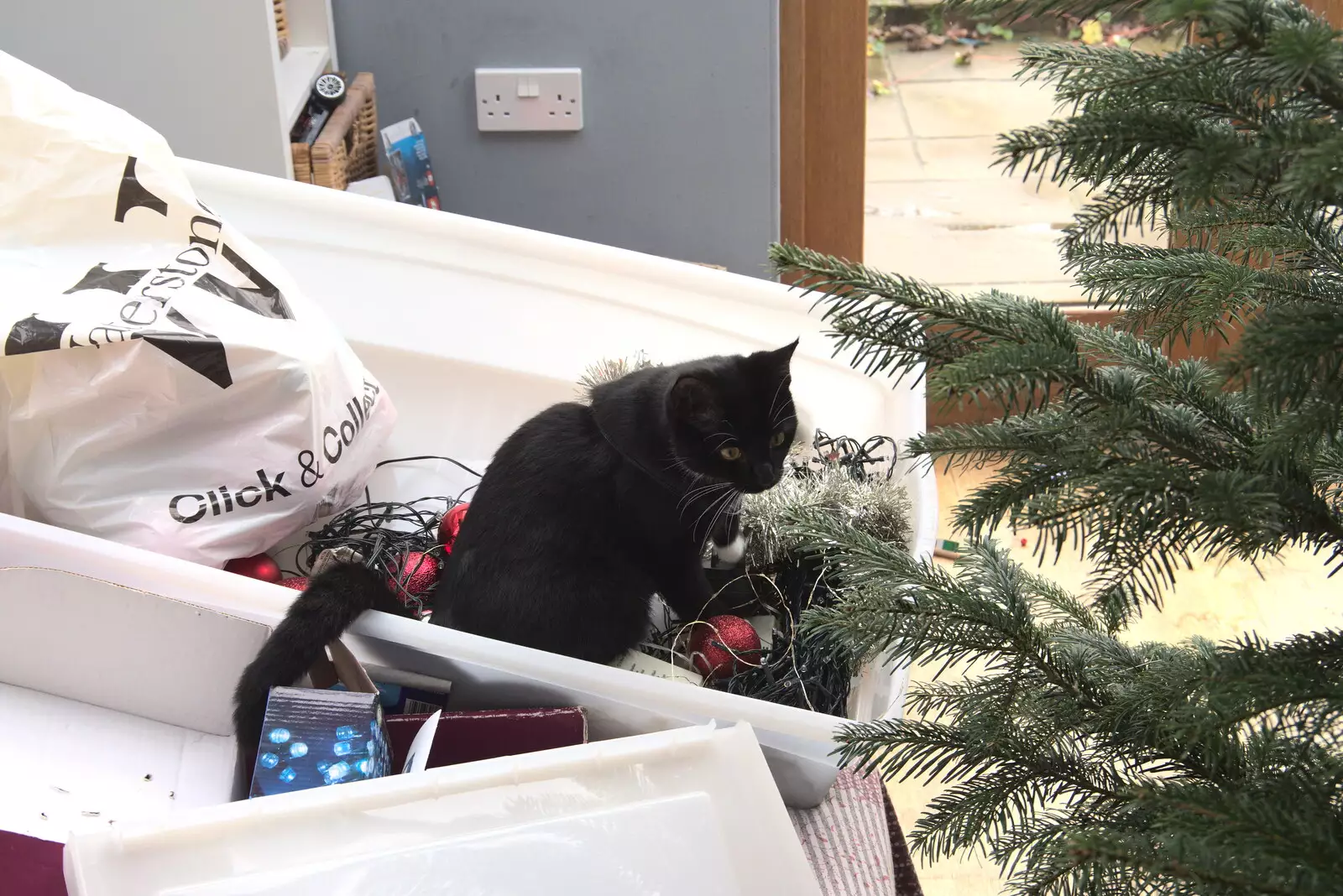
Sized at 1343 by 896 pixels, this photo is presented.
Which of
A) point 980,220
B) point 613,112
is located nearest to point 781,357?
point 613,112

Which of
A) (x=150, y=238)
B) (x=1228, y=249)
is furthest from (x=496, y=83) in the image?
(x=1228, y=249)

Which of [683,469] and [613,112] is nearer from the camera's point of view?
[683,469]

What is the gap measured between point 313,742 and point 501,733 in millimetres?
139

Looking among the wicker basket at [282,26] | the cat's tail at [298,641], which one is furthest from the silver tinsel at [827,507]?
the wicker basket at [282,26]

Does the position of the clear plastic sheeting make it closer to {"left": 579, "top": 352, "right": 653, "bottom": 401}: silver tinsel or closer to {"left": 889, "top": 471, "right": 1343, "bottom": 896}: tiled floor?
{"left": 579, "top": 352, "right": 653, "bottom": 401}: silver tinsel

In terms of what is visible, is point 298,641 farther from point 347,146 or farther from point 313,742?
point 347,146

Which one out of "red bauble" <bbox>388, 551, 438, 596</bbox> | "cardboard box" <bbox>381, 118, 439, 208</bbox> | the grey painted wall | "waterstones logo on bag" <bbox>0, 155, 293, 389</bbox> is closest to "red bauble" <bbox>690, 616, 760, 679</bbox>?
"red bauble" <bbox>388, 551, 438, 596</bbox>

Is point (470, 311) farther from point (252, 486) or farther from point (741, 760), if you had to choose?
point (741, 760)

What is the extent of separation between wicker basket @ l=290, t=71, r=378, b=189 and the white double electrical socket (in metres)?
0.19

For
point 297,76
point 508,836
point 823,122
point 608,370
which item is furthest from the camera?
point 823,122

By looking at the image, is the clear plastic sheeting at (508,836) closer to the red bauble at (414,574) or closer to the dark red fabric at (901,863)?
the dark red fabric at (901,863)

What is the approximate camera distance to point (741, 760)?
75cm

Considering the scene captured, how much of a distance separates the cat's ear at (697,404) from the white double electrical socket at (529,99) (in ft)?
3.30

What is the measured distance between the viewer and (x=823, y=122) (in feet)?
6.28
